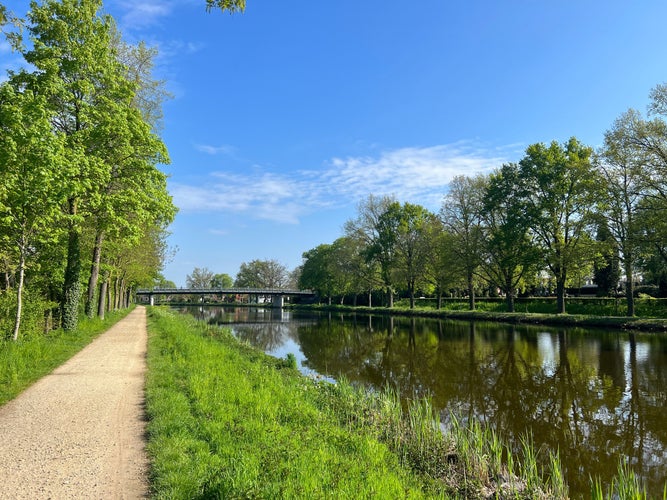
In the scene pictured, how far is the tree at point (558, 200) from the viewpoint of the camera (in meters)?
33.8

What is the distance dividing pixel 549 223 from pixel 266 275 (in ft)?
333

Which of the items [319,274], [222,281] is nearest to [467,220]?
[319,274]

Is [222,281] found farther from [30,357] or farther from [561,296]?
[30,357]

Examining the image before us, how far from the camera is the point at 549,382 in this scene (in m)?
13.6

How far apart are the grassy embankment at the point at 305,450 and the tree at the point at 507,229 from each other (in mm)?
31089

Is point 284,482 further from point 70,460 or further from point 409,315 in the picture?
point 409,315

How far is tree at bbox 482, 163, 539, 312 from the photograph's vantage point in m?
36.7

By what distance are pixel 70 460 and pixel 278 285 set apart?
125 metres

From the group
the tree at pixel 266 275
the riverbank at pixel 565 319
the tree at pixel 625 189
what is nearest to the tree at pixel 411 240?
the riverbank at pixel 565 319

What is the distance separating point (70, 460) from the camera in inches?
210

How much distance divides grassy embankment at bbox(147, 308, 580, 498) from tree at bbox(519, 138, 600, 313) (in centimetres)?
3017

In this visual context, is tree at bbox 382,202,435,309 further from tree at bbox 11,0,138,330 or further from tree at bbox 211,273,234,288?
tree at bbox 211,273,234,288

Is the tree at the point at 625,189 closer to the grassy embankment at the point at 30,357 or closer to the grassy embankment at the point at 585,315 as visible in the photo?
the grassy embankment at the point at 585,315

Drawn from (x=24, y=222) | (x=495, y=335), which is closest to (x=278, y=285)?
(x=495, y=335)
